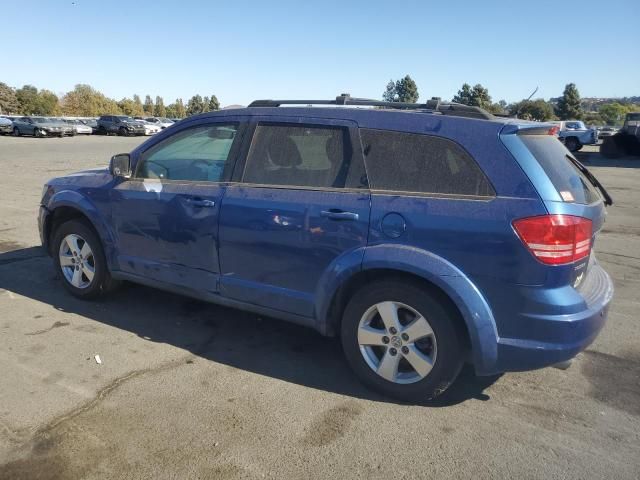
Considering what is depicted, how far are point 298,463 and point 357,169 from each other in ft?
5.80

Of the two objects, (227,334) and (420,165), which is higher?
(420,165)

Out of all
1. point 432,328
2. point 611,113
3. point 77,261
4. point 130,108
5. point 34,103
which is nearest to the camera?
point 432,328

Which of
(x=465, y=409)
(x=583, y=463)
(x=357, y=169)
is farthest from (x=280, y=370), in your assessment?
(x=583, y=463)

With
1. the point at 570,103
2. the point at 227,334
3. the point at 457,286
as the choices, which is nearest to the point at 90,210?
the point at 227,334

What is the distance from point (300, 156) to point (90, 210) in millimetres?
2114

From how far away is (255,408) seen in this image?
3.17 metres

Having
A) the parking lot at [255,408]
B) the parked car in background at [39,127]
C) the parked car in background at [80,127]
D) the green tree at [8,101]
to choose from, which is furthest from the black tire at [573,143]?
the green tree at [8,101]

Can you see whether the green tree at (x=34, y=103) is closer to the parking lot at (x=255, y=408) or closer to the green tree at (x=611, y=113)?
the parking lot at (x=255, y=408)

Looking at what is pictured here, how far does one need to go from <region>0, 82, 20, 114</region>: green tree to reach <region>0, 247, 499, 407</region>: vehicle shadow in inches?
3149

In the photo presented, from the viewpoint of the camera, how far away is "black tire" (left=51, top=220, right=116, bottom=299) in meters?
4.65

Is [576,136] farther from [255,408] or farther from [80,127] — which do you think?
[80,127]

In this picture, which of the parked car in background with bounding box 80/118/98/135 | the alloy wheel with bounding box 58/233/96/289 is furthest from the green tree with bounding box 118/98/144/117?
the alloy wheel with bounding box 58/233/96/289

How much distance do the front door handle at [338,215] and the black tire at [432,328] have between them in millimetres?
439

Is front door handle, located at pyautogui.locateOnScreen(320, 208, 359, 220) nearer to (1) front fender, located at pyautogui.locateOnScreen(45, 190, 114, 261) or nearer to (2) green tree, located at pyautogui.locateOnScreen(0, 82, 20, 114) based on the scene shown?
(1) front fender, located at pyautogui.locateOnScreen(45, 190, 114, 261)
